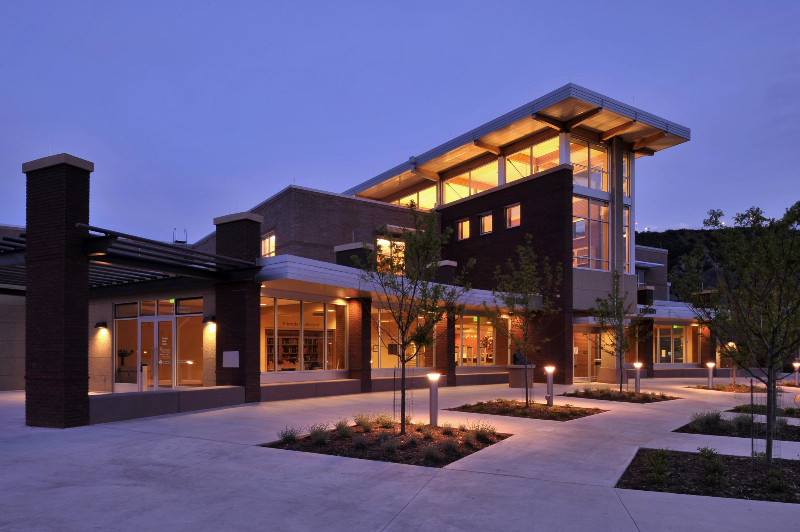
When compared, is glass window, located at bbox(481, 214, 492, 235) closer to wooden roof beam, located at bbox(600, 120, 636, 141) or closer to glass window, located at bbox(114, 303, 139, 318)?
wooden roof beam, located at bbox(600, 120, 636, 141)

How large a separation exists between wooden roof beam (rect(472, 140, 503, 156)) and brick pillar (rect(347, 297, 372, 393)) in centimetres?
1270

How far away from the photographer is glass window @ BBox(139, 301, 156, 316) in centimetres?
1981

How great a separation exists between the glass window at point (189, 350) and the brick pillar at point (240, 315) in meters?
1.62

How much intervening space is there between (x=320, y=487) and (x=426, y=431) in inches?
158

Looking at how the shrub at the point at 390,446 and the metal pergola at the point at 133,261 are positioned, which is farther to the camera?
the metal pergola at the point at 133,261

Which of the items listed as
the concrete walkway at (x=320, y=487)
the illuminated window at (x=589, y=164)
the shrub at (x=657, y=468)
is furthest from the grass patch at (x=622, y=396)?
the illuminated window at (x=589, y=164)

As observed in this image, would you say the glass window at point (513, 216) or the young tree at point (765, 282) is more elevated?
the glass window at point (513, 216)

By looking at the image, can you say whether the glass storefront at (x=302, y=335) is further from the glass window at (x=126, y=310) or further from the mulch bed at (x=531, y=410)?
the mulch bed at (x=531, y=410)

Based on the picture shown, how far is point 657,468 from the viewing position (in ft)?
27.6

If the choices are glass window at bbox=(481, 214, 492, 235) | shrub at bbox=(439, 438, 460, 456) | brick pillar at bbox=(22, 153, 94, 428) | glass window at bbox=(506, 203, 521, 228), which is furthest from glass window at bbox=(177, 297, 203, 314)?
glass window at bbox=(481, 214, 492, 235)

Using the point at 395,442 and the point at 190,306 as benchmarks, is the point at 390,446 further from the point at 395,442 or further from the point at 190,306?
the point at 190,306

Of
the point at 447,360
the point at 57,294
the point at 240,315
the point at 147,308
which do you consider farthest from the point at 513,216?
the point at 57,294

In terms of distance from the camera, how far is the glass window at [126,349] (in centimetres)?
2036

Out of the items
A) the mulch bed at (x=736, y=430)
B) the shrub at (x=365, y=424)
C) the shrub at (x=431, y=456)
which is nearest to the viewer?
the shrub at (x=431, y=456)
